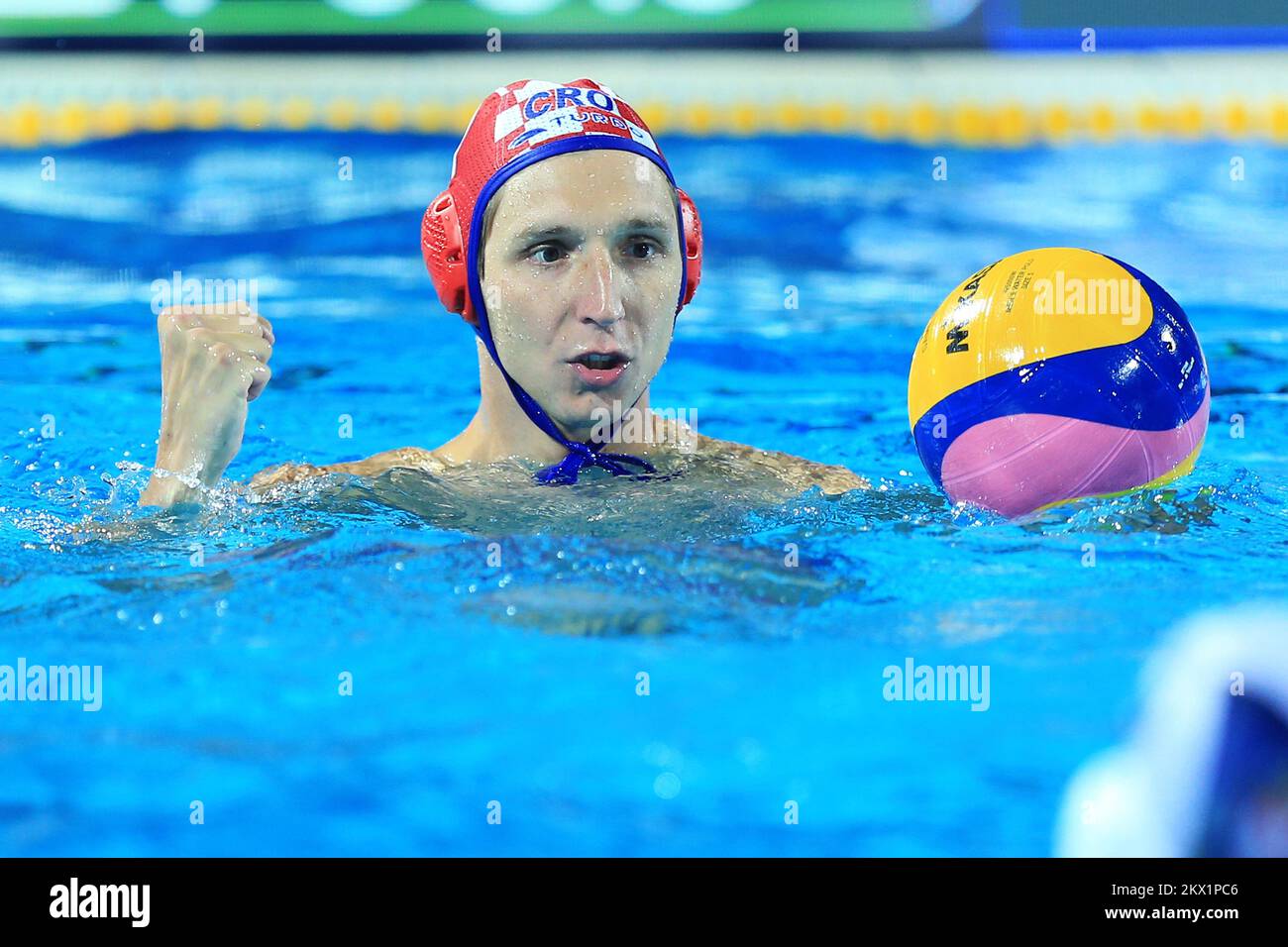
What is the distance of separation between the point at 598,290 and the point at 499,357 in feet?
1.17

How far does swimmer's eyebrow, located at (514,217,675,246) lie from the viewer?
10.9 ft

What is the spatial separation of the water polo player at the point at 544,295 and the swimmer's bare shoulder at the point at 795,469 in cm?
34

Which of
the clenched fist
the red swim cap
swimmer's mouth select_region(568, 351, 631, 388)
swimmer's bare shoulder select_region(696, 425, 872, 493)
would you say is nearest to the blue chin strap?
the red swim cap

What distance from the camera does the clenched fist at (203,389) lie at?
3.18m

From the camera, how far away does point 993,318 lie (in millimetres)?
3119

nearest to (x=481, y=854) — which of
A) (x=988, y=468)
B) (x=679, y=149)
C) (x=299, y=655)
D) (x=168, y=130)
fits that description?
(x=299, y=655)

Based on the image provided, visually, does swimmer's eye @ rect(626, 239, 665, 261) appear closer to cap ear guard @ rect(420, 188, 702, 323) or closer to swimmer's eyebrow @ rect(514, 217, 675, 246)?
swimmer's eyebrow @ rect(514, 217, 675, 246)

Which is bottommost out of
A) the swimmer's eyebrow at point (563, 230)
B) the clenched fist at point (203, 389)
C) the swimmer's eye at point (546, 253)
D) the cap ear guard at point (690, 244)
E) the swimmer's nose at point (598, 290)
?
the clenched fist at point (203, 389)

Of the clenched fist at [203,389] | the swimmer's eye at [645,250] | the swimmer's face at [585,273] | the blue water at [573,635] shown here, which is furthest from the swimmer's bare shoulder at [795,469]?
the clenched fist at [203,389]

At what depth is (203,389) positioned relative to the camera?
10.5ft

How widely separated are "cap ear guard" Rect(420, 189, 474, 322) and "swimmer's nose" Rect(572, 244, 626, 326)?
1.10 feet

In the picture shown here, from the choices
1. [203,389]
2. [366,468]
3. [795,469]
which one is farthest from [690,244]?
[203,389]

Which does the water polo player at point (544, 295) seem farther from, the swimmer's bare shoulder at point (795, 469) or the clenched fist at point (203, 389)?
the swimmer's bare shoulder at point (795, 469)
